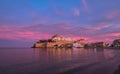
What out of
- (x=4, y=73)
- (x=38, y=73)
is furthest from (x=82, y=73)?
(x=4, y=73)

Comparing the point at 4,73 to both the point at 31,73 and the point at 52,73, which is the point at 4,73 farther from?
the point at 52,73

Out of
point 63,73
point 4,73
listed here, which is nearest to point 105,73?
point 63,73

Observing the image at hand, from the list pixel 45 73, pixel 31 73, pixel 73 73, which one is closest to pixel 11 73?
pixel 31 73

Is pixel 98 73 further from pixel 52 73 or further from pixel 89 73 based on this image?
pixel 52 73

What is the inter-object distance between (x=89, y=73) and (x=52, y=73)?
612 centimetres

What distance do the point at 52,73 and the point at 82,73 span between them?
500 centimetres

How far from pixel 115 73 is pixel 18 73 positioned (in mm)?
15573

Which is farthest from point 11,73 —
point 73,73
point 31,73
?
point 73,73

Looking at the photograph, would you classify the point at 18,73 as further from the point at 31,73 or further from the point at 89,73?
the point at 89,73

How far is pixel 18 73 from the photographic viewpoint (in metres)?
25.9

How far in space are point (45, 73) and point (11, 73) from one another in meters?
5.53

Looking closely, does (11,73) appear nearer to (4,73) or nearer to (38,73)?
(4,73)

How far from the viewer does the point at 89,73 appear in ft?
86.2

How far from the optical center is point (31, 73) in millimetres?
26094
